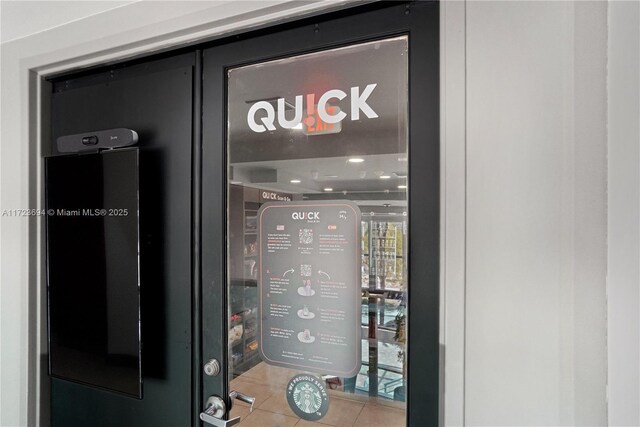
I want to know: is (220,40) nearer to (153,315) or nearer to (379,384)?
(153,315)

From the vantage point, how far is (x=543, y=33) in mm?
732

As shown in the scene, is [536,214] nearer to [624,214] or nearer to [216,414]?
[624,214]

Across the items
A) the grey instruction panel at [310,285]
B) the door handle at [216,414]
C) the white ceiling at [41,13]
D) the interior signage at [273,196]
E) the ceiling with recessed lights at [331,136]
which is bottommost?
the door handle at [216,414]

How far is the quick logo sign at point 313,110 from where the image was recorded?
0.96 meters

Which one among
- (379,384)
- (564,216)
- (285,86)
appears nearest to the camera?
(564,216)

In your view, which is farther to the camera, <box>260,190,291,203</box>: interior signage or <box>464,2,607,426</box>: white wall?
<box>260,190,291,203</box>: interior signage

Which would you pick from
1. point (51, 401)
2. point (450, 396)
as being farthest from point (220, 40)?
point (51, 401)

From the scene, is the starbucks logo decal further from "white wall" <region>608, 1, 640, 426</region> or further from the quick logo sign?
the quick logo sign

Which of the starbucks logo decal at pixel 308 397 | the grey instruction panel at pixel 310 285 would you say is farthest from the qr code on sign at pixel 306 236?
the starbucks logo decal at pixel 308 397

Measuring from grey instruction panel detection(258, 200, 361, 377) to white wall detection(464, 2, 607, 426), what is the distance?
13.1 inches

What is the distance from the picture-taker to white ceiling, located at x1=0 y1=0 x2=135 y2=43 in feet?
3.96

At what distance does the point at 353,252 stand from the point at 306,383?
449 mm

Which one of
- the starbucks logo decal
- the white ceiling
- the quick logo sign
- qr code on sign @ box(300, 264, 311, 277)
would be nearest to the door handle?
the starbucks logo decal

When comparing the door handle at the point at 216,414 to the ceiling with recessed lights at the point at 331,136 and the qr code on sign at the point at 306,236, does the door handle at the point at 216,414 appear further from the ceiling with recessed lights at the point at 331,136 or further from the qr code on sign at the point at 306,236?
the ceiling with recessed lights at the point at 331,136
